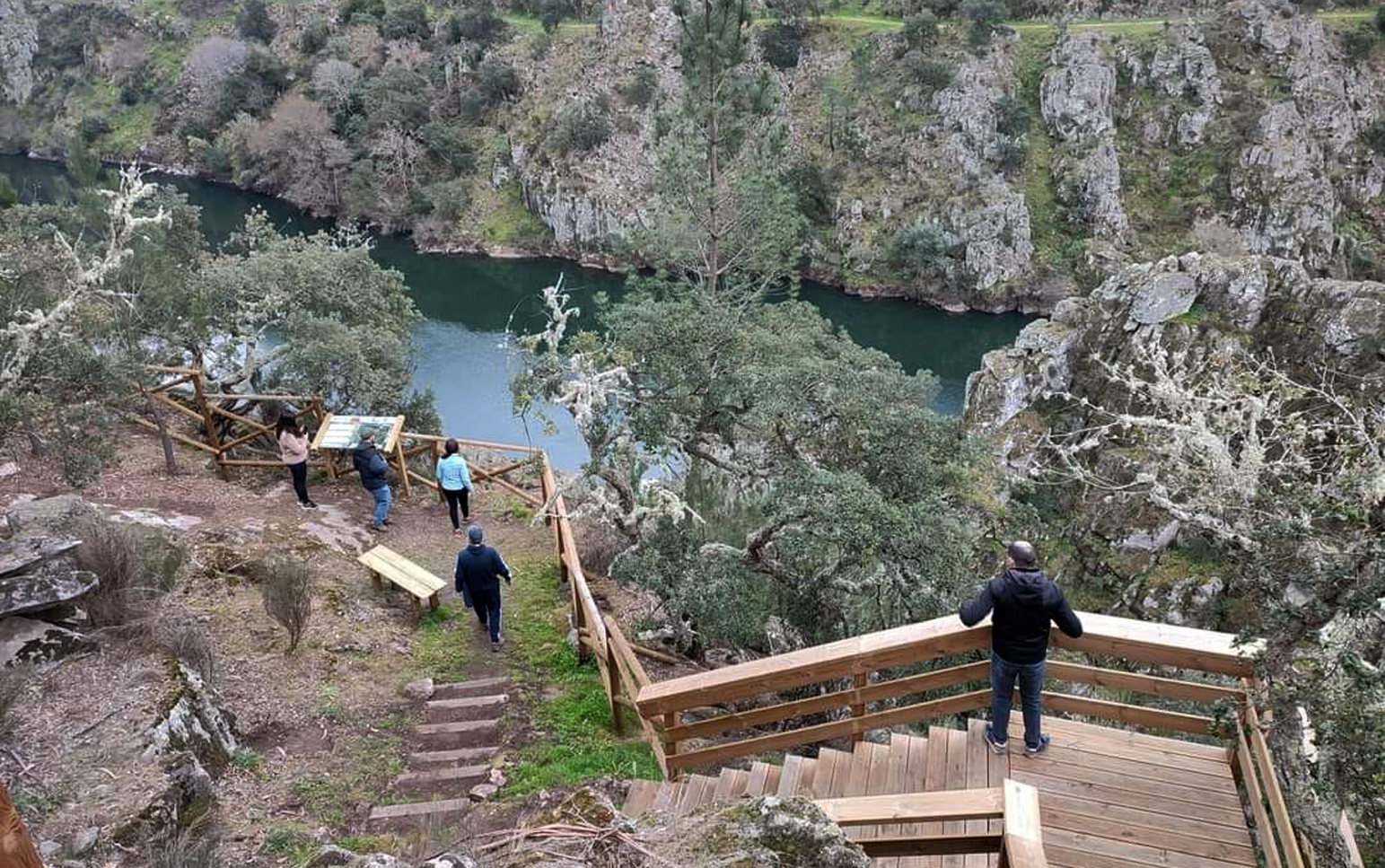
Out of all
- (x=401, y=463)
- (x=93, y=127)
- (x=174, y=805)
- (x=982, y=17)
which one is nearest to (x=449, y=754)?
(x=174, y=805)

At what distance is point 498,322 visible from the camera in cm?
3566

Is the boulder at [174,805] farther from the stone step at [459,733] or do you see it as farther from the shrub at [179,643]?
the stone step at [459,733]

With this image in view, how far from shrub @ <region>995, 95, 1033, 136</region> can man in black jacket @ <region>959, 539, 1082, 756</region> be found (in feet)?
134

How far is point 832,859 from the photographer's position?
3146 millimetres

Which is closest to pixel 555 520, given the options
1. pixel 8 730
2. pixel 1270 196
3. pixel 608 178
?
pixel 8 730

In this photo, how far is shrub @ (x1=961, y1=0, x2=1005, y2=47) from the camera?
1612 inches

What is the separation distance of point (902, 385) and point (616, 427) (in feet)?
10.9

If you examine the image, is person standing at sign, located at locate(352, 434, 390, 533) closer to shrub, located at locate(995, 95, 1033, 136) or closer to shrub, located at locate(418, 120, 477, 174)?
shrub, located at locate(995, 95, 1033, 136)

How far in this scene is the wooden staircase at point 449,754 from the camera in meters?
6.01

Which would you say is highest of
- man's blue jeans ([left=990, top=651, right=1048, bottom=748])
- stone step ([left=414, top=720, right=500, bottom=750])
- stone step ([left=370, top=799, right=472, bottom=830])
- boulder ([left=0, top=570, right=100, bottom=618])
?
man's blue jeans ([left=990, top=651, right=1048, bottom=748])

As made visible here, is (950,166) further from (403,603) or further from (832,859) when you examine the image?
(832,859)

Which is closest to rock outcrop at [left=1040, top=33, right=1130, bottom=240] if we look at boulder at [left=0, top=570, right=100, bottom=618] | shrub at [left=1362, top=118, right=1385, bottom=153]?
shrub at [left=1362, top=118, right=1385, bottom=153]

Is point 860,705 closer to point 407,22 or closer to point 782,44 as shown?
point 782,44

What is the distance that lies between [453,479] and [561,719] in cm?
452
